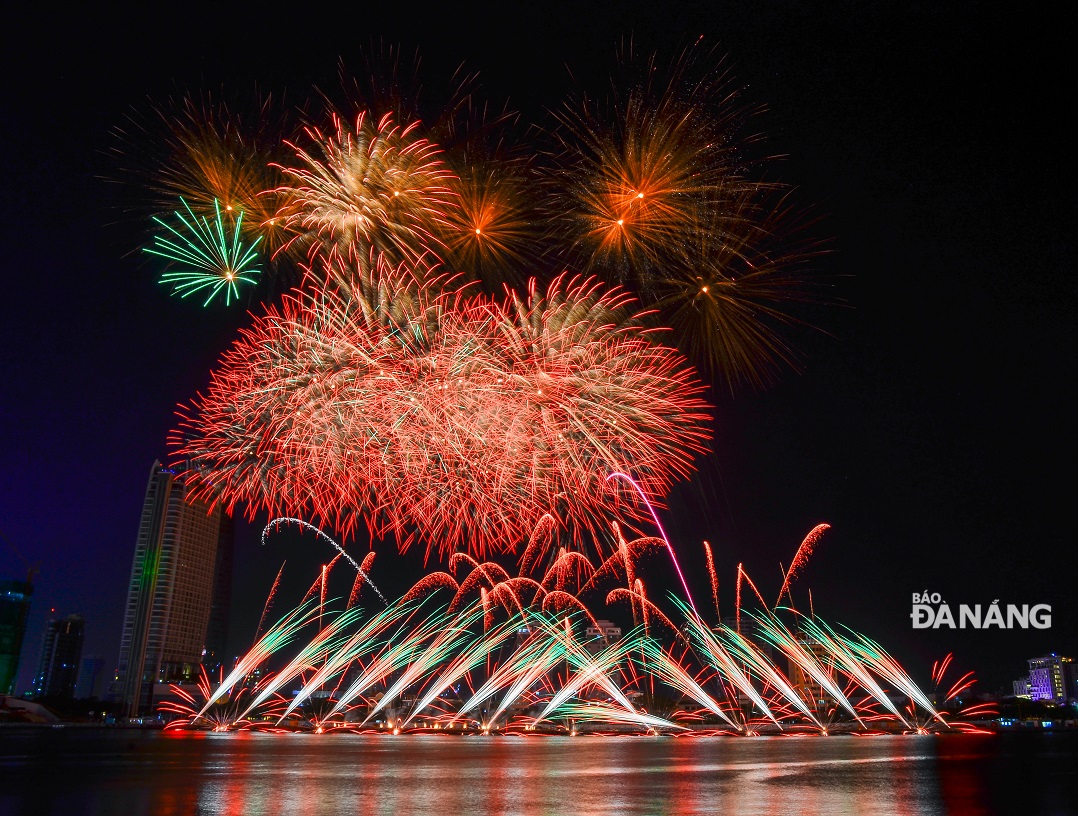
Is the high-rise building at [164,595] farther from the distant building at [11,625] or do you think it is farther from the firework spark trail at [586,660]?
the firework spark trail at [586,660]

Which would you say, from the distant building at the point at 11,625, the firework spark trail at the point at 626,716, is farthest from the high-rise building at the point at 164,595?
the firework spark trail at the point at 626,716

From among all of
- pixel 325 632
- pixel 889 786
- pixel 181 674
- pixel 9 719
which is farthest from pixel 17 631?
pixel 889 786

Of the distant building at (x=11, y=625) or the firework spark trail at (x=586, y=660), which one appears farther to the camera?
the distant building at (x=11, y=625)

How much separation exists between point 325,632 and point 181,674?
104 m

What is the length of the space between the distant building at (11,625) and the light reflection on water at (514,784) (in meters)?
129

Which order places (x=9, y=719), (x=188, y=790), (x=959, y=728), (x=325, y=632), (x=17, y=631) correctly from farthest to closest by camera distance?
(x=17, y=631)
(x=9, y=719)
(x=959, y=728)
(x=325, y=632)
(x=188, y=790)

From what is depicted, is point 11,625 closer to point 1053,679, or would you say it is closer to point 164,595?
point 164,595

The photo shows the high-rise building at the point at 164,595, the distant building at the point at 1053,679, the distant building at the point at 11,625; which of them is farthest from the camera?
the distant building at the point at 1053,679

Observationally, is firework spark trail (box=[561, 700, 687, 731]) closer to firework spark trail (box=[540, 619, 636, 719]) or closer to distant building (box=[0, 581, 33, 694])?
firework spark trail (box=[540, 619, 636, 719])

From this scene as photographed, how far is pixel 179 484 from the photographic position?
439 feet

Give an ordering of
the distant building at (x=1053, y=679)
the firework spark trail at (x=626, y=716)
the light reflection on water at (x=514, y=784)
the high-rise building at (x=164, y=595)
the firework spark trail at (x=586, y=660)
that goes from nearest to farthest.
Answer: the light reflection on water at (x=514, y=784)
the firework spark trail at (x=586, y=660)
the firework spark trail at (x=626, y=716)
the high-rise building at (x=164, y=595)
the distant building at (x=1053, y=679)

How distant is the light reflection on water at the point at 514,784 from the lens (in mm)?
15680

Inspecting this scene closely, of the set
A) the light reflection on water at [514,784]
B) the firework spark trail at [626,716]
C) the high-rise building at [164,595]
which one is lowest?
the firework spark trail at [626,716]

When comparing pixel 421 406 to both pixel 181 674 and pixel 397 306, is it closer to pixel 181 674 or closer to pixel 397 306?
pixel 397 306
